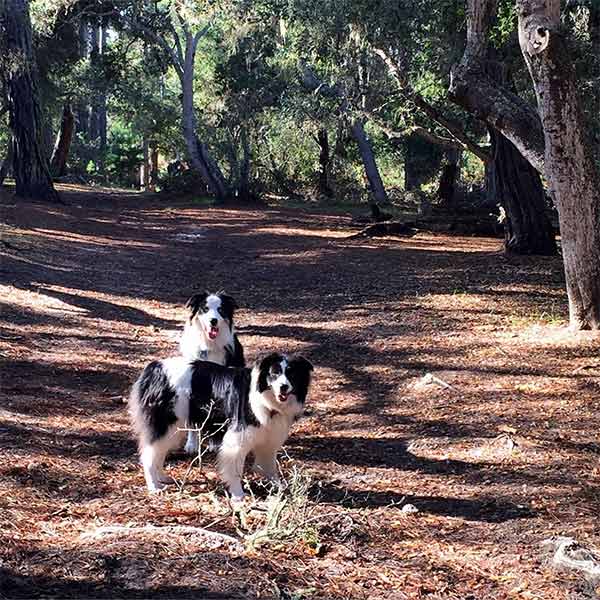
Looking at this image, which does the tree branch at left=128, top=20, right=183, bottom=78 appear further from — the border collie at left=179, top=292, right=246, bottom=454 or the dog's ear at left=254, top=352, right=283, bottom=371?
the dog's ear at left=254, top=352, right=283, bottom=371

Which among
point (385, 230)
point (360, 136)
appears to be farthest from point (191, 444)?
point (360, 136)

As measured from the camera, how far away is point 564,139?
28.3 feet

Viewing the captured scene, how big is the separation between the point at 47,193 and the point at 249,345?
18.4 meters

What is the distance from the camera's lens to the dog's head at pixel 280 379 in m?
5.33

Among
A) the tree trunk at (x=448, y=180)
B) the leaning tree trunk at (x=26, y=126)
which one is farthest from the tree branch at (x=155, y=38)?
the tree trunk at (x=448, y=180)

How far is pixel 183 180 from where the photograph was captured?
33.6 m

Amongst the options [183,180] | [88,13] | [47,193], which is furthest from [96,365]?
[183,180]

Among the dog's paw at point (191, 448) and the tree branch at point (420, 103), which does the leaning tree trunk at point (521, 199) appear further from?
the dog's paw at point (191, 448)

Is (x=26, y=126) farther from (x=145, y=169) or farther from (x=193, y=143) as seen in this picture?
(x=145, y=169)

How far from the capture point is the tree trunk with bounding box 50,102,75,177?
37.1 m

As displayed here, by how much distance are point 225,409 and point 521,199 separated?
1022 cm

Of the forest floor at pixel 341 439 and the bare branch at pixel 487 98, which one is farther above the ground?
the bare branch at pixel 487 98

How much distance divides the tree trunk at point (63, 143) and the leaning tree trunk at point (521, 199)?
2608 centimetres

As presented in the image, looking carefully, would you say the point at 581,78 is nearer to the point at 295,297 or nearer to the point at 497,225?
the point at 295,297
